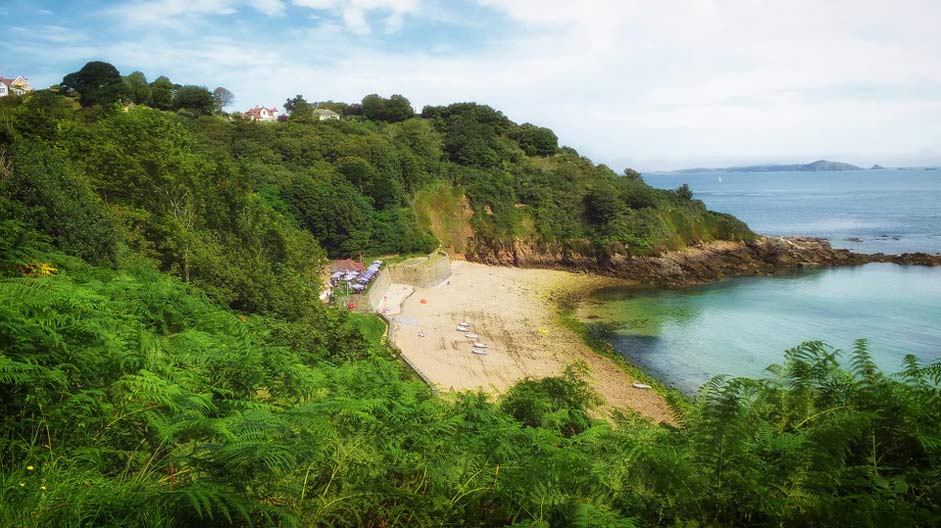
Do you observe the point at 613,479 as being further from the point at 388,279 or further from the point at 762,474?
the point at 388,279

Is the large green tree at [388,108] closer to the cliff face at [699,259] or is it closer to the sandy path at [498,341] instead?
the cliff face at [699,259]

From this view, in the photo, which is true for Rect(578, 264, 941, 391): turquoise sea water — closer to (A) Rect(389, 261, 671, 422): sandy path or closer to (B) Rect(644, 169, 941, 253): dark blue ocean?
(A) Rect(389, 261, 671, 422): sandy path

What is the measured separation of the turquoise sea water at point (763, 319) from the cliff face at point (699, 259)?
2.86 metres

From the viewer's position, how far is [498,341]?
27.5 metres

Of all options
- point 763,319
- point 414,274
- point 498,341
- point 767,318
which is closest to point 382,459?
point 498,341

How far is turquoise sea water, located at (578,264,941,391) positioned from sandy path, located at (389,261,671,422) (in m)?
2.79

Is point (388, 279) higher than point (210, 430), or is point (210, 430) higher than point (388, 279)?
point (210, 430)

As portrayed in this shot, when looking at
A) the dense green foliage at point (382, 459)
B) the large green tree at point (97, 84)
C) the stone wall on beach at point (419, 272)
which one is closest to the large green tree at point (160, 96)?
the large green tree at point (97, 84)

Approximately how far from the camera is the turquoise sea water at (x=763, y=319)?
25.6m

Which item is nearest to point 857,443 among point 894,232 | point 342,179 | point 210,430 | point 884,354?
point 210,430

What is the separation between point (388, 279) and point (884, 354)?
92.5 feet

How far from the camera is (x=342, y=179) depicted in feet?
143

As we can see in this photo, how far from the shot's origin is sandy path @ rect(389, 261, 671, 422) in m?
21.8

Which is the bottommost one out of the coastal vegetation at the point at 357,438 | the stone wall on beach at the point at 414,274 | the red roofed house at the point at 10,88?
the stone wall on beach at the point at 414,274
